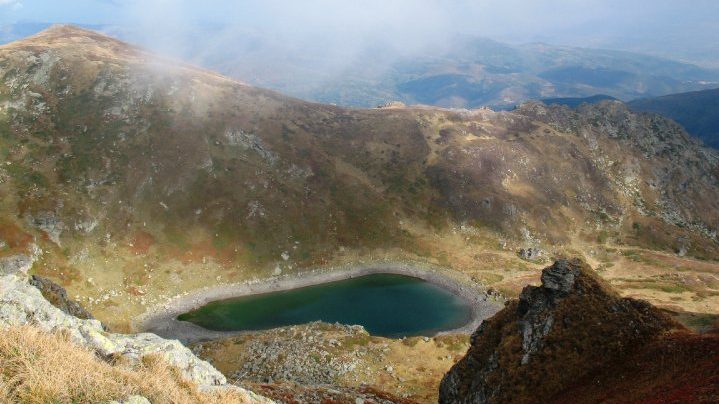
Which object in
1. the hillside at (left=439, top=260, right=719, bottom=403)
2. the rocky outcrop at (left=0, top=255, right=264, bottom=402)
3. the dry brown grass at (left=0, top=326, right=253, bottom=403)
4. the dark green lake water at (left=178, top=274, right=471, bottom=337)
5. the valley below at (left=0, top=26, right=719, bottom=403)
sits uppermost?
the dry brown grass at (left=0, top=326, right=253, bottom=403)

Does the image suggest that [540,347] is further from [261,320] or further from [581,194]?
[581,194]

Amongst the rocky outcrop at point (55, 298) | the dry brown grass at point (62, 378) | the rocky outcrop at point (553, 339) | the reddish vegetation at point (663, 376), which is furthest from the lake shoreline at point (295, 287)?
the dry brown grass at point (62, 378)

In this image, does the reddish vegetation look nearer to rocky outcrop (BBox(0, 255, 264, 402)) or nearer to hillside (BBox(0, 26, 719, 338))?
rocky outcrop (BBox(0, 255, 264, 402))

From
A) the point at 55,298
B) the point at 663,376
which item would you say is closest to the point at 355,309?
the point at 55,298

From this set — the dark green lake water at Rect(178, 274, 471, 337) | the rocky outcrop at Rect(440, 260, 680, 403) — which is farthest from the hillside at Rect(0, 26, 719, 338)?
the rocky outcrop at Rect(440, 260, 680, 403)

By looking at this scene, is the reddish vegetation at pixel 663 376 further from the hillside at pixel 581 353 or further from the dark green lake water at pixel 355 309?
the dark green lake water at pixel 355 309

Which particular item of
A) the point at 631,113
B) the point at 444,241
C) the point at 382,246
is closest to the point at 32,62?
the point at 382,246
